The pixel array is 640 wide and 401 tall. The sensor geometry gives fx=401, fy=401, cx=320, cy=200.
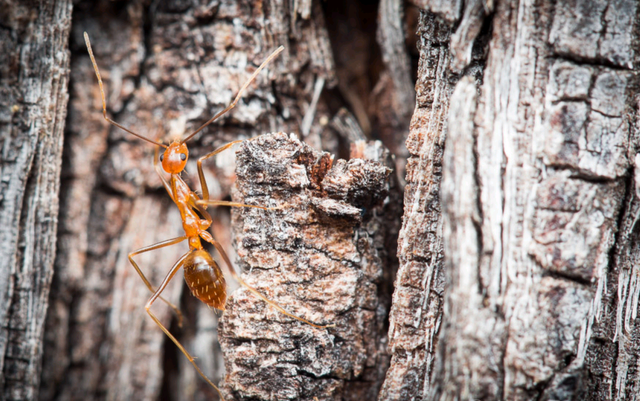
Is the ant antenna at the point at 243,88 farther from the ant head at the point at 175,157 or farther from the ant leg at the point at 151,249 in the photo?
the ant leg at the point at 151,249

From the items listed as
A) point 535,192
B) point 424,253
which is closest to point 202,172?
point 424,253

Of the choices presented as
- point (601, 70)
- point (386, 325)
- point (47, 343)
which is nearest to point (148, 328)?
point (47, 343)

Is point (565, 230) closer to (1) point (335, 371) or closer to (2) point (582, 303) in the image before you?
(2) point (582, 303)

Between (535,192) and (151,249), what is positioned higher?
(535,192)

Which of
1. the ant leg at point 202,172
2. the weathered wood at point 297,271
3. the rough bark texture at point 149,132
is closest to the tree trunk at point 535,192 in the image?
the weathered wood at point 297,271

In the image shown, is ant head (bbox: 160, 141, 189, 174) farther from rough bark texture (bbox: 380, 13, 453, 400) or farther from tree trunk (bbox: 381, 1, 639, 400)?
tree trunk (bbox: 381, 1, 639, 400)

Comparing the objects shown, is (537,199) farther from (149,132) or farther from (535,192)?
(149,132)
